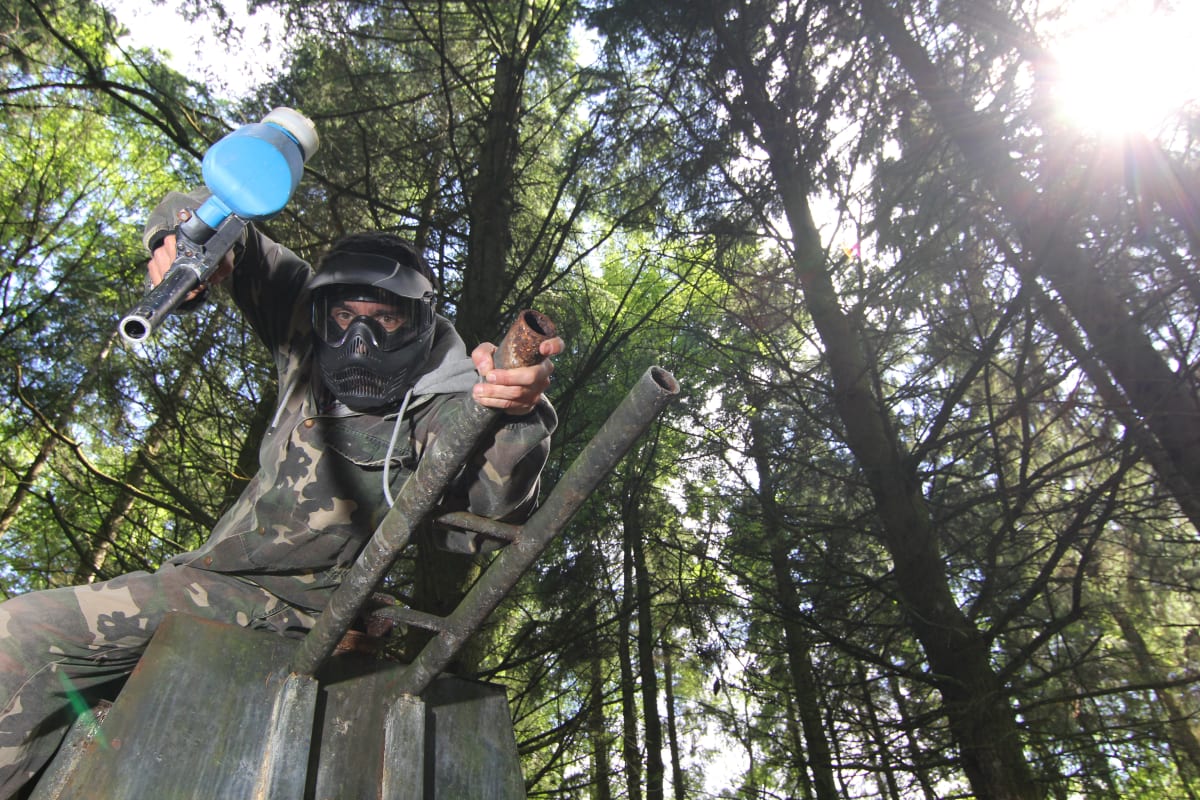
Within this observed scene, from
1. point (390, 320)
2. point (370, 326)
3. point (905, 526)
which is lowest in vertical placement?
point (370, 326)

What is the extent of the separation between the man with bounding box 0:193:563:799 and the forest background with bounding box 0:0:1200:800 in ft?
6.22

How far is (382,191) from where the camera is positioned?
7.61 metres

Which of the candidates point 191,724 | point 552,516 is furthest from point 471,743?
point 552,516

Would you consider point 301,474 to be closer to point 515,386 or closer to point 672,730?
point 515,386

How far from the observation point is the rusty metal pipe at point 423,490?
4.49ft

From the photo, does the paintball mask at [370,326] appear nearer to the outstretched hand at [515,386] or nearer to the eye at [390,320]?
the eye at [390,320]

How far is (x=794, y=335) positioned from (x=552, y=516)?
24.4 ft

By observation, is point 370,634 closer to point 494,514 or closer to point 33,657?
point 494,514

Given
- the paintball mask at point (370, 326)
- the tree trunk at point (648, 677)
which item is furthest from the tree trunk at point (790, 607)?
the paintball mask at point (370, 326)

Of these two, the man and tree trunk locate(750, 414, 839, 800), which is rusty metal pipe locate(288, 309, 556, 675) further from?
tree trunk locate(750, 414, 839, 800)

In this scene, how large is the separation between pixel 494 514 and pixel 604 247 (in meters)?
7.48

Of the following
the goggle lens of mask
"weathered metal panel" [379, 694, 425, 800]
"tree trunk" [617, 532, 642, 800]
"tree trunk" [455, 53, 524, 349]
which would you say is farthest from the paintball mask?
"tree trunk" [617, 532, 642, 800]

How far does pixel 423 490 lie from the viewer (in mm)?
1437

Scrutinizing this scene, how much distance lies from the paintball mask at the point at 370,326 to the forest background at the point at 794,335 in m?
1.83
